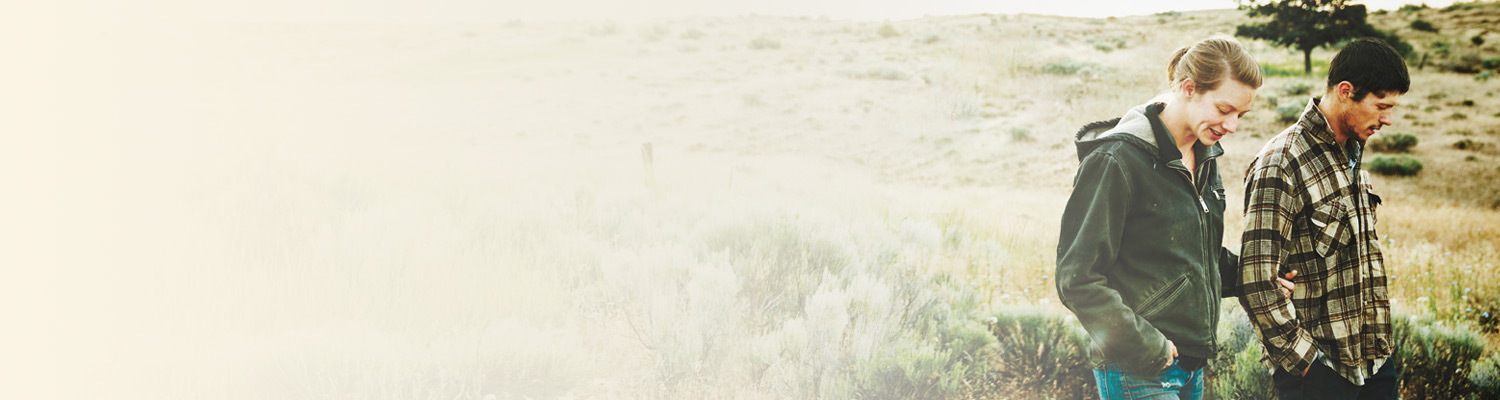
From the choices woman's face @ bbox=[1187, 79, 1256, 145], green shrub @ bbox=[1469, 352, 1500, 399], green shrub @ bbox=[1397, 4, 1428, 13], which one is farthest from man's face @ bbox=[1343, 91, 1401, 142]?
green shrub @ bbox=[1397, 4, 1428, 13]

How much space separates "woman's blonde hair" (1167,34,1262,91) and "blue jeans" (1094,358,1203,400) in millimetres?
863

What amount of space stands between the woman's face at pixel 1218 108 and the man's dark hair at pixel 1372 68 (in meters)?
0.61

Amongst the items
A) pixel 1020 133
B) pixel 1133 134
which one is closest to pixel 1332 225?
pixel 1133 134

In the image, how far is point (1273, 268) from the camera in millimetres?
2121

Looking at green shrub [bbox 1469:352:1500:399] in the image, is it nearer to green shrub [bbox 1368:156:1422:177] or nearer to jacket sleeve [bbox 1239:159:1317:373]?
jacket sleeve [bbox 1239:159:1317:373]

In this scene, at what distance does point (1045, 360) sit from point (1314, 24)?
25017mm

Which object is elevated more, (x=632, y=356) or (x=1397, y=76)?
(x=1397, y=76)

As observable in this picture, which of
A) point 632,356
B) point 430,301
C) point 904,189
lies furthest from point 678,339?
point 904,189

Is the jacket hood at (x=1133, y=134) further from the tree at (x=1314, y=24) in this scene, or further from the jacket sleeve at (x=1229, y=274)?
the tree at (x=1314, y=24)

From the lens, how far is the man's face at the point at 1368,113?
2113 millimetres

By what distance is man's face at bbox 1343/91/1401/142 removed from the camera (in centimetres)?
211

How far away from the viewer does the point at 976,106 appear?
1367cm

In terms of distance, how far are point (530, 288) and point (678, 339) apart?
42.4 inches

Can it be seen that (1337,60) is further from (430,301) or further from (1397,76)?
(430,301)
